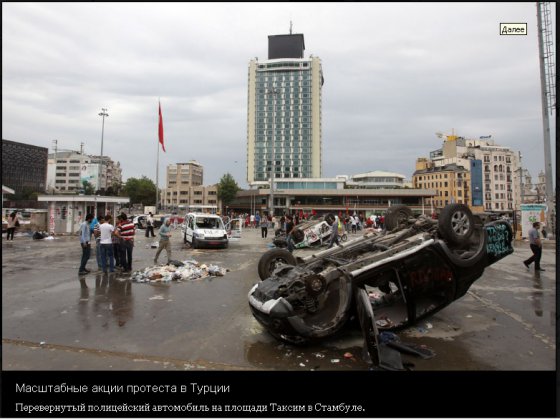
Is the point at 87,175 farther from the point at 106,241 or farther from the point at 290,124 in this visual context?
the point at 290,124

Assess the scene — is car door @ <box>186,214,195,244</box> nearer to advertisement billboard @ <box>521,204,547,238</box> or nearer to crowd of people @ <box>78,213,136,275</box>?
crowd of people @ <box>78,213,136,275</box>

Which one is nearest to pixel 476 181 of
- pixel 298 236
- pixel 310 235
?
pixel 310 235

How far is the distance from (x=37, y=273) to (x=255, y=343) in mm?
8306

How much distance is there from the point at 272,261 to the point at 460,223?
3494 mm

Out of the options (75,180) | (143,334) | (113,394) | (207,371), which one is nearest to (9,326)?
(143,334)

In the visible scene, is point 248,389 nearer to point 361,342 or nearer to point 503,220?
point 361,342

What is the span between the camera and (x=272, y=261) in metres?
6.82

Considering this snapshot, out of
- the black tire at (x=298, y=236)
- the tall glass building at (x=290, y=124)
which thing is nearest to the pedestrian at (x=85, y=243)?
the black tire at (x=298, y=236)

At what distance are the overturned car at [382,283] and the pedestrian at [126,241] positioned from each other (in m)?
6.35

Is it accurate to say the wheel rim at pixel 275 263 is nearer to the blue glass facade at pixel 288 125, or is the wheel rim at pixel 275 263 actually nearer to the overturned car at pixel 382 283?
the overturned car at pixel 382 283

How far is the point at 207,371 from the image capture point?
149 inches

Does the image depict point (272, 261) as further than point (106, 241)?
No

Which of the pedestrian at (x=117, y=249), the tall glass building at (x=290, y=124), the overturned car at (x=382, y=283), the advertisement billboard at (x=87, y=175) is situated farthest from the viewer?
the tall glass building at (x=290, y=124)

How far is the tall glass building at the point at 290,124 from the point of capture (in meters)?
128
